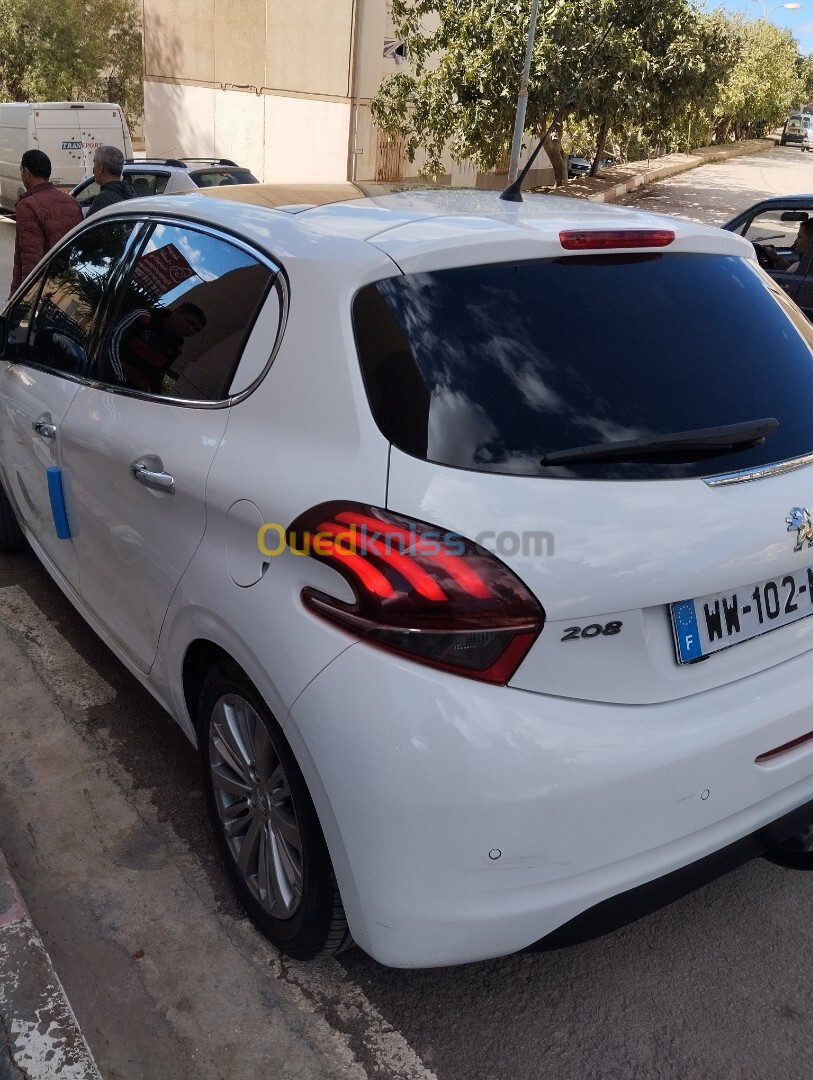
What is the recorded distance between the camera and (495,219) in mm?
2348

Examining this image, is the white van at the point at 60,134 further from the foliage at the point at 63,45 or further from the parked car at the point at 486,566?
the parked car at the point at 486,566

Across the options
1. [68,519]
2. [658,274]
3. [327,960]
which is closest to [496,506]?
[658,274]

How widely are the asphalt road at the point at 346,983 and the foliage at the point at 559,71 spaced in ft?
61.1

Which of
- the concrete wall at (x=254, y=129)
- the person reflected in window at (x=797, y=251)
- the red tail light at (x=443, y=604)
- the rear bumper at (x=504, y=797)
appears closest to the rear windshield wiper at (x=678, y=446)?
the red tail light at (x=443, y=604)

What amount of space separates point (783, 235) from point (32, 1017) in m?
8.33

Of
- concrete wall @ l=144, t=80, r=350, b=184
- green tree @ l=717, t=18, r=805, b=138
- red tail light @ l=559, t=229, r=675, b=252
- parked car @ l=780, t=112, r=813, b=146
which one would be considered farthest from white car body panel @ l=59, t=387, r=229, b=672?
parked car @ l=780, t=112, r=813, b=146

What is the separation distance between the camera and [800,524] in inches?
81.2

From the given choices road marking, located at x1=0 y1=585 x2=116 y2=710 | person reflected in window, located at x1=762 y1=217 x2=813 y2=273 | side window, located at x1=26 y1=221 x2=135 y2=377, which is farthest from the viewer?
person reflected in window, located at x1=762 y1=217 x2=813 y2=273

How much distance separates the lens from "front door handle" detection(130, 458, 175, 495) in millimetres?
2467

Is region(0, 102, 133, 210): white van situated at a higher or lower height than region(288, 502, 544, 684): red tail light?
lower

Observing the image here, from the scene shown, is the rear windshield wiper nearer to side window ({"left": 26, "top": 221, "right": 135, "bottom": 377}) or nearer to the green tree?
side window ({"left": 26, "top": 221, "right": 135, "bottom": 377})

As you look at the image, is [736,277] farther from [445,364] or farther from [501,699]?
[501,699]

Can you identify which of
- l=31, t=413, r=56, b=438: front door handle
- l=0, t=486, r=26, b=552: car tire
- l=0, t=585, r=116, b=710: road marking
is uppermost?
l=31, t=413, r=56, b=438: front door handle

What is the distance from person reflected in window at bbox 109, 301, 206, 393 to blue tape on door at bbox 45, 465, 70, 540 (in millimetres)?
488
